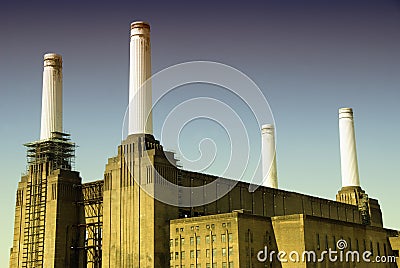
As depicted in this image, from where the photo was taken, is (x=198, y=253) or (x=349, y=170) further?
(x=349, y=170)

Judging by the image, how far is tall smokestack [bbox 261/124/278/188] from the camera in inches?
4232

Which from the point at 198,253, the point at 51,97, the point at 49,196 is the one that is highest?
the point at 51,97

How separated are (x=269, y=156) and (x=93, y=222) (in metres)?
37.4

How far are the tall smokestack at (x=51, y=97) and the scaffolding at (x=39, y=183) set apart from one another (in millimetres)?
1366

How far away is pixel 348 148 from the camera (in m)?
107

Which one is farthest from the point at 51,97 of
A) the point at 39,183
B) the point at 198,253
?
the point at 198,253

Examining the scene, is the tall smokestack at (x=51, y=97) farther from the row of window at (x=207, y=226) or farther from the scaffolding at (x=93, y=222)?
the row of window at (x=207, y=226)

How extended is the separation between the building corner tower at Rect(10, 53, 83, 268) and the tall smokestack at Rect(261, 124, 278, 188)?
114 feet

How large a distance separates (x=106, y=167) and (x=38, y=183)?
43.0ft

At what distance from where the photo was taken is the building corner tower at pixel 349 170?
107000mm

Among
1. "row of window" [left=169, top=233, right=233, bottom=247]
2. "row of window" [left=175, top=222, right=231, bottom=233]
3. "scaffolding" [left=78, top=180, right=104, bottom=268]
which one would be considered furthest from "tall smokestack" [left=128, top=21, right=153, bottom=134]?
"row of window" [left=169, top=233, right=233, bottom=247]

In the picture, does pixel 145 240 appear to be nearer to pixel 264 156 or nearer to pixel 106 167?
pixel 106 167

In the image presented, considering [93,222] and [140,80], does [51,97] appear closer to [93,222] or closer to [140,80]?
[140,80]

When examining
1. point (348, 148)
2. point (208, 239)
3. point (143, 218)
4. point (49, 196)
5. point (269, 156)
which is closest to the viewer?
point (208, 239)
